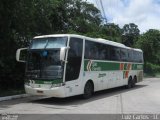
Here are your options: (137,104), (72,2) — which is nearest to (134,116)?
(137,104)

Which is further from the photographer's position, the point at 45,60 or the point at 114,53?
the point at 114,53

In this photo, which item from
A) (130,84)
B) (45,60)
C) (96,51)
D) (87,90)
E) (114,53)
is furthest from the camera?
(130,84)

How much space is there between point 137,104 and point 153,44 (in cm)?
3854

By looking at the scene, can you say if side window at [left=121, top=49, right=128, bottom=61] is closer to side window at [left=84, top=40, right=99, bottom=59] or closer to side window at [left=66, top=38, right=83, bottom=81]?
side window at [left=84, top=40, right=99, bottom=59]

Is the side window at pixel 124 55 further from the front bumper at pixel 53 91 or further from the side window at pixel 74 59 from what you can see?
the front bumper at pixel 53 91

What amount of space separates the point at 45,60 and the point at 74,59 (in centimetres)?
144

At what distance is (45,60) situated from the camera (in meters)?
15.3

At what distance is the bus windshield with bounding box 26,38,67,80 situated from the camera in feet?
49.3

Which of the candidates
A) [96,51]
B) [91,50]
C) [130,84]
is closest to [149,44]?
[130,84]

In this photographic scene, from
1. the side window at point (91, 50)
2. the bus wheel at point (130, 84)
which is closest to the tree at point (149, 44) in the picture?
the bus wheel at point (130, 84)

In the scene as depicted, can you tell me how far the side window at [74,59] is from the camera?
15430 millimetres

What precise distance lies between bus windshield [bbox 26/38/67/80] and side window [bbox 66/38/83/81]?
18.7 inches

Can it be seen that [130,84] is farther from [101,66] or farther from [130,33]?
[130,33]

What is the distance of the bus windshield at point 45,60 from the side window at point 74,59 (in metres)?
0.48
